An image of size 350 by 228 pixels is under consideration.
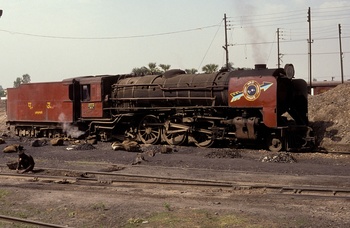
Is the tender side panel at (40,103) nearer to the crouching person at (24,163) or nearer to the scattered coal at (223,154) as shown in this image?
the crouching person at (24,163)

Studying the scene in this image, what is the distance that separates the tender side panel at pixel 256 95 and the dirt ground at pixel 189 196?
1.44 metres

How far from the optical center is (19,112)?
974 inches

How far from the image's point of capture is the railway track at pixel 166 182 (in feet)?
29.3

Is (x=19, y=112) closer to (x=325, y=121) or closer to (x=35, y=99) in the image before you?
(x=35, y=99)

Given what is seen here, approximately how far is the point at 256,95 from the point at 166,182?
6814 millimetres

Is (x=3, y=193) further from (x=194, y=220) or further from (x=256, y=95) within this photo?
(x=256, y=95)

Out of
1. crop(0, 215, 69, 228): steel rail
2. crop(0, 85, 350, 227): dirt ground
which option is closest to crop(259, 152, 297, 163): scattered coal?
crop(0, 85, 350, 227): dirt ground

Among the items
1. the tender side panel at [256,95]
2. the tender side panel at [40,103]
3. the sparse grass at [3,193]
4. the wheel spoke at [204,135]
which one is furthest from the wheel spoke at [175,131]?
the sparse grass at [3,193]

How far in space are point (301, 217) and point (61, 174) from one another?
7.55m

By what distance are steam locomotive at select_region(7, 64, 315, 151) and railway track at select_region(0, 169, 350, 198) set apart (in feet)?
19.0

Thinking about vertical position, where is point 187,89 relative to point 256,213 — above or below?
above

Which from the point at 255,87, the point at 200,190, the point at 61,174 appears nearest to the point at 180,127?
the point at 255,87

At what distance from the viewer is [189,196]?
8.80 meters

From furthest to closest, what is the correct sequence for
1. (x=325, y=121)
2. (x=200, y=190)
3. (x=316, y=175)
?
(x=325, y=121) → (x=316, y=175) → (x=200, y=190)
